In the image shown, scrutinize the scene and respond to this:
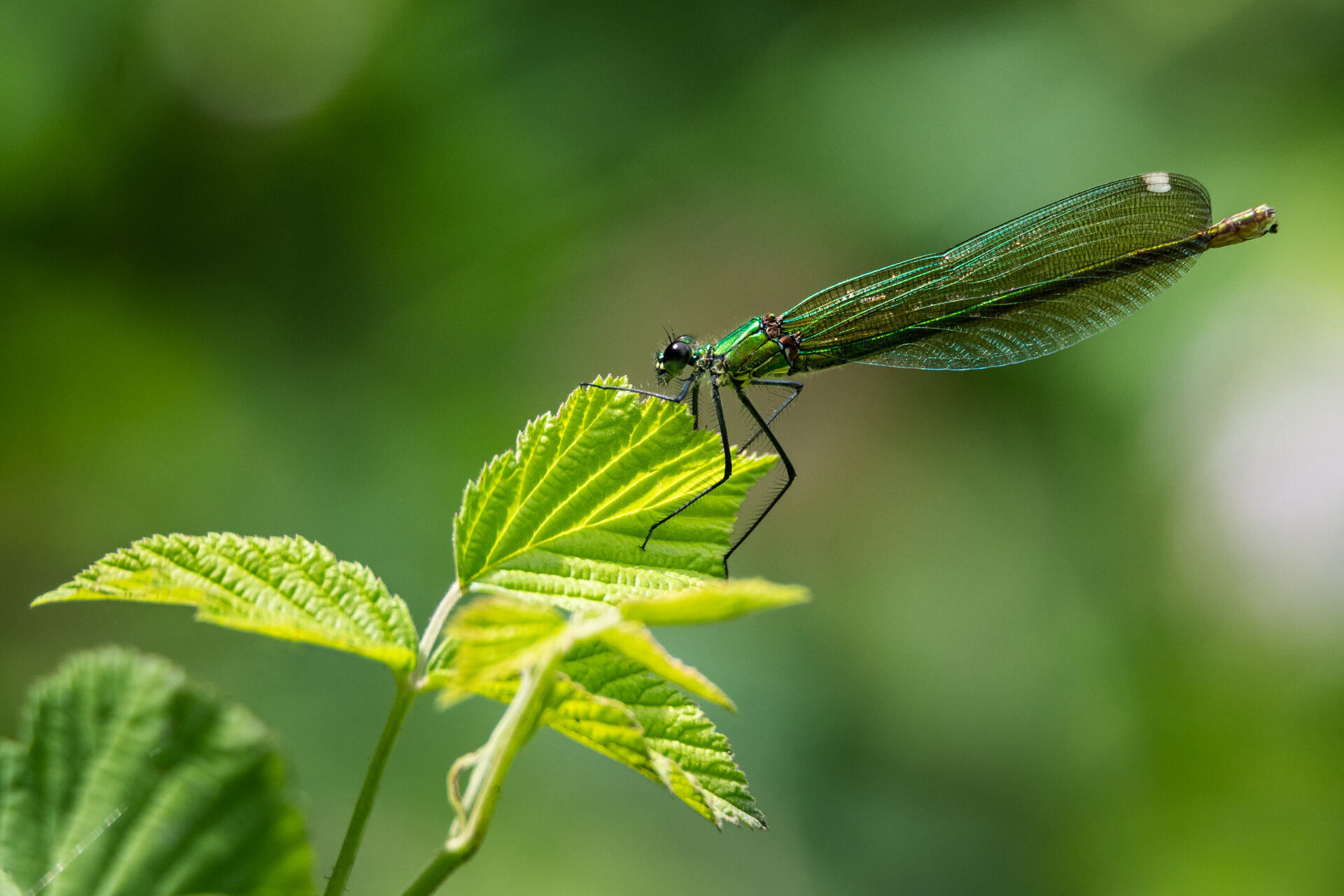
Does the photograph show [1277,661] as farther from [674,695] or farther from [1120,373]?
[674,695]

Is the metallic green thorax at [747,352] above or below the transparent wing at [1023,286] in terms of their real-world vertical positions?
below

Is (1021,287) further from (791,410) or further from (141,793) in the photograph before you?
(141,793)

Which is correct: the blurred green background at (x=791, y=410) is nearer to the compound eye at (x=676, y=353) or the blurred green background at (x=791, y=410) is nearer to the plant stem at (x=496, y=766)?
the compound eye at (x=676, y=353)

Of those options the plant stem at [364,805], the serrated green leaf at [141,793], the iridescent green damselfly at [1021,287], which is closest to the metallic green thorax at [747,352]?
the iridescent green damselfly at [1021,287]

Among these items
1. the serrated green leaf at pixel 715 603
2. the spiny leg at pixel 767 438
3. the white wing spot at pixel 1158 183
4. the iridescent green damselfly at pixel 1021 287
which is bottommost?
the serrated green leaf at pixel 715 603

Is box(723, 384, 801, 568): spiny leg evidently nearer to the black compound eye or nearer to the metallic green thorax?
the metallic green thorax

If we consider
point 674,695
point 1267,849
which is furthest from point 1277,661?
point 674,695

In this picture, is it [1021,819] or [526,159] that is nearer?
[1021,819]
